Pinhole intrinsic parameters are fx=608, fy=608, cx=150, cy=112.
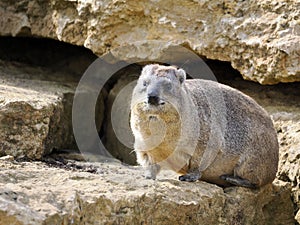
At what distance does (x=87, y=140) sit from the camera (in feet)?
26.6

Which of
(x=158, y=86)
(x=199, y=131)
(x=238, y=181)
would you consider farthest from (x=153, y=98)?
(x=238, y=181)

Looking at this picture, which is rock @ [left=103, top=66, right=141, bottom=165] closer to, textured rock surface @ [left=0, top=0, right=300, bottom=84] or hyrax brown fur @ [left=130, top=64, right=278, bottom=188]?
textured rock surface @ [left=0, top=0, right=300, bottom=84]

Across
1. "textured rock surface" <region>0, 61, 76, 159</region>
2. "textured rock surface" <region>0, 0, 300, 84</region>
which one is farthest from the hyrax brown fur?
"textured rock surface" <region>0, 61, 76, 159</region>

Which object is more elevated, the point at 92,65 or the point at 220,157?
the point at 92,65

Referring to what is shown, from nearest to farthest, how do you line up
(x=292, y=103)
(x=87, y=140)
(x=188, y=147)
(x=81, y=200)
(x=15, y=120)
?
(x=81, y=200) < (x=188, y=147) < (x=15, y=120) < (x=292, y=103) < (x=87, y=140)

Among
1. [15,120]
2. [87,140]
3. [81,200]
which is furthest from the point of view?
[87,140]

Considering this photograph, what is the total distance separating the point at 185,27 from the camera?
23.5 ft

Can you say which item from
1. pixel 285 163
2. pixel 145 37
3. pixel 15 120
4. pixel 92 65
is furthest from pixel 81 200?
pixel 92 65

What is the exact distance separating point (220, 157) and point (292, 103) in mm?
1477

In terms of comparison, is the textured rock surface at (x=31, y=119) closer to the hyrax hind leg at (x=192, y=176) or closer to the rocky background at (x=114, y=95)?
the rocky background at (x=114, y=95)

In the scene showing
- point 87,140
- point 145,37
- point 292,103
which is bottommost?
point 87,140

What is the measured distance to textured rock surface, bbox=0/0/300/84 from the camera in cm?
663

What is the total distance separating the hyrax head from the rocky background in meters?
0.72

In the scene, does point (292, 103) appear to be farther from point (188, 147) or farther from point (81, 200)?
point (81, 200)
